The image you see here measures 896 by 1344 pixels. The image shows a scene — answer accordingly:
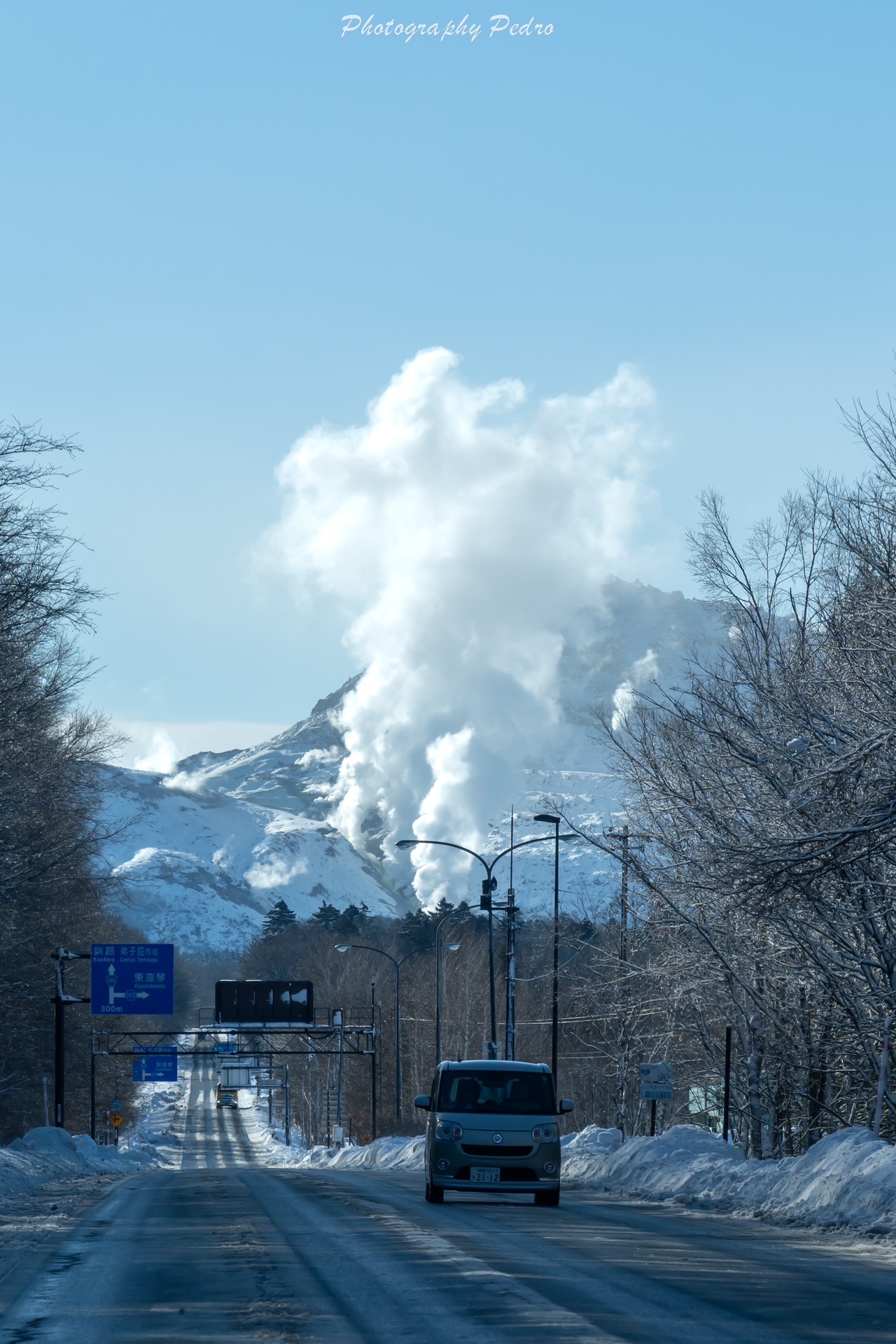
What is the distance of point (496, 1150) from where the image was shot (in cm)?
1912

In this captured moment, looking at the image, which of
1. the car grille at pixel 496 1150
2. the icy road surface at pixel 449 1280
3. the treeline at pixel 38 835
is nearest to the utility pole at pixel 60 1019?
the treeline at pixel 38 835

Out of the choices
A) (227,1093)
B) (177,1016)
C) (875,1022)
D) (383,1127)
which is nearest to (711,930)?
(875,1022)

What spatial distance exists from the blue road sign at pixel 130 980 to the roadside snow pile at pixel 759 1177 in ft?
70.6

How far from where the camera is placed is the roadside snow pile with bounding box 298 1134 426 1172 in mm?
39531

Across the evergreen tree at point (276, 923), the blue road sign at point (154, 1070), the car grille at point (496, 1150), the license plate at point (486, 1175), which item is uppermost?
the car grille at point (496, 1150)

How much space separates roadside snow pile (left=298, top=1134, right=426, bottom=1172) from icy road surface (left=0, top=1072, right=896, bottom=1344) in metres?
21.4

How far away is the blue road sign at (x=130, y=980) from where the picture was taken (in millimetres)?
45750

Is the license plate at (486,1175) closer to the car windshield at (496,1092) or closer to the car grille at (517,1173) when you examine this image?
the car grille at (517,1173)

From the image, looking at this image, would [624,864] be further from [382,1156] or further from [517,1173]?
[382,1156]

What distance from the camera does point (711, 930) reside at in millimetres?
28328

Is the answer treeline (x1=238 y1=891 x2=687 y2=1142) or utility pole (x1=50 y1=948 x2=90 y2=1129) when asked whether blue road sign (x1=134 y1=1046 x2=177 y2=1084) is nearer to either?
treeline (x1=238 y1=891 x2=687 y2=1142)

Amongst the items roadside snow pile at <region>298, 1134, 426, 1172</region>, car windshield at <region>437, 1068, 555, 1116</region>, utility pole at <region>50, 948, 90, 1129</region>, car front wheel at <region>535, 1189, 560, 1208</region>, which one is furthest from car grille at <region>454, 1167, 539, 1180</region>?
utility pole at <region>50, 948, 90, 1129</region>

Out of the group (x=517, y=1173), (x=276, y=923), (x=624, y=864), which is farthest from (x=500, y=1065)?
(x=276, y=923)

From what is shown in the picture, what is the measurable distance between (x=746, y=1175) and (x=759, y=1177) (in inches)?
31.0
